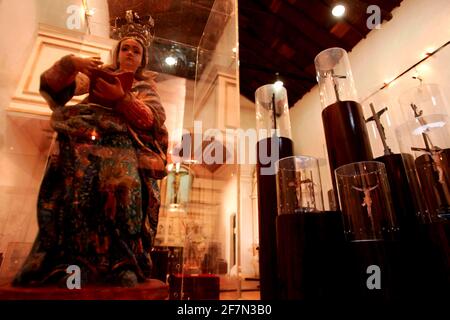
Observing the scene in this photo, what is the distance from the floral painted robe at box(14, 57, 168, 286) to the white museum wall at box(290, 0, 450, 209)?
1.49m

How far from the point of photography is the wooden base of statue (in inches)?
23.2

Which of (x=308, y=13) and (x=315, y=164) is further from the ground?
(x=308, y=13)

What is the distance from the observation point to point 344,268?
77 centimetres

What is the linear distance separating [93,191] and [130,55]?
51 cm

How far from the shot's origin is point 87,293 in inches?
24.8

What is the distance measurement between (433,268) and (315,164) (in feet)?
1.68

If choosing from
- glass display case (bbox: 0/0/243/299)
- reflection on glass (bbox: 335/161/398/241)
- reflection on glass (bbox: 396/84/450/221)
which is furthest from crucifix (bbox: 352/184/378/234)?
glass display case (bbox: 0/0/243/299)

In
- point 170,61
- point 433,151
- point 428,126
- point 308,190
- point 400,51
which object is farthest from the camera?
point 400,51

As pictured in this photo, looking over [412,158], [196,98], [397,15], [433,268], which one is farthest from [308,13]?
[433,268]

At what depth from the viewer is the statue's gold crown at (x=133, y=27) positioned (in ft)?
3.54

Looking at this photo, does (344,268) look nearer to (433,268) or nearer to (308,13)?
(433,268)

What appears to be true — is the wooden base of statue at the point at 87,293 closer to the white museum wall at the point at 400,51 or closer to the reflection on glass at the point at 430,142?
the reflection on glass at the point at 430,142

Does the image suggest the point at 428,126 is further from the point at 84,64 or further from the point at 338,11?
the point at 338,11

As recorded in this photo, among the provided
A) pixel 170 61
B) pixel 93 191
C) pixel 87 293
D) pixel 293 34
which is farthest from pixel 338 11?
pixel 87 293
